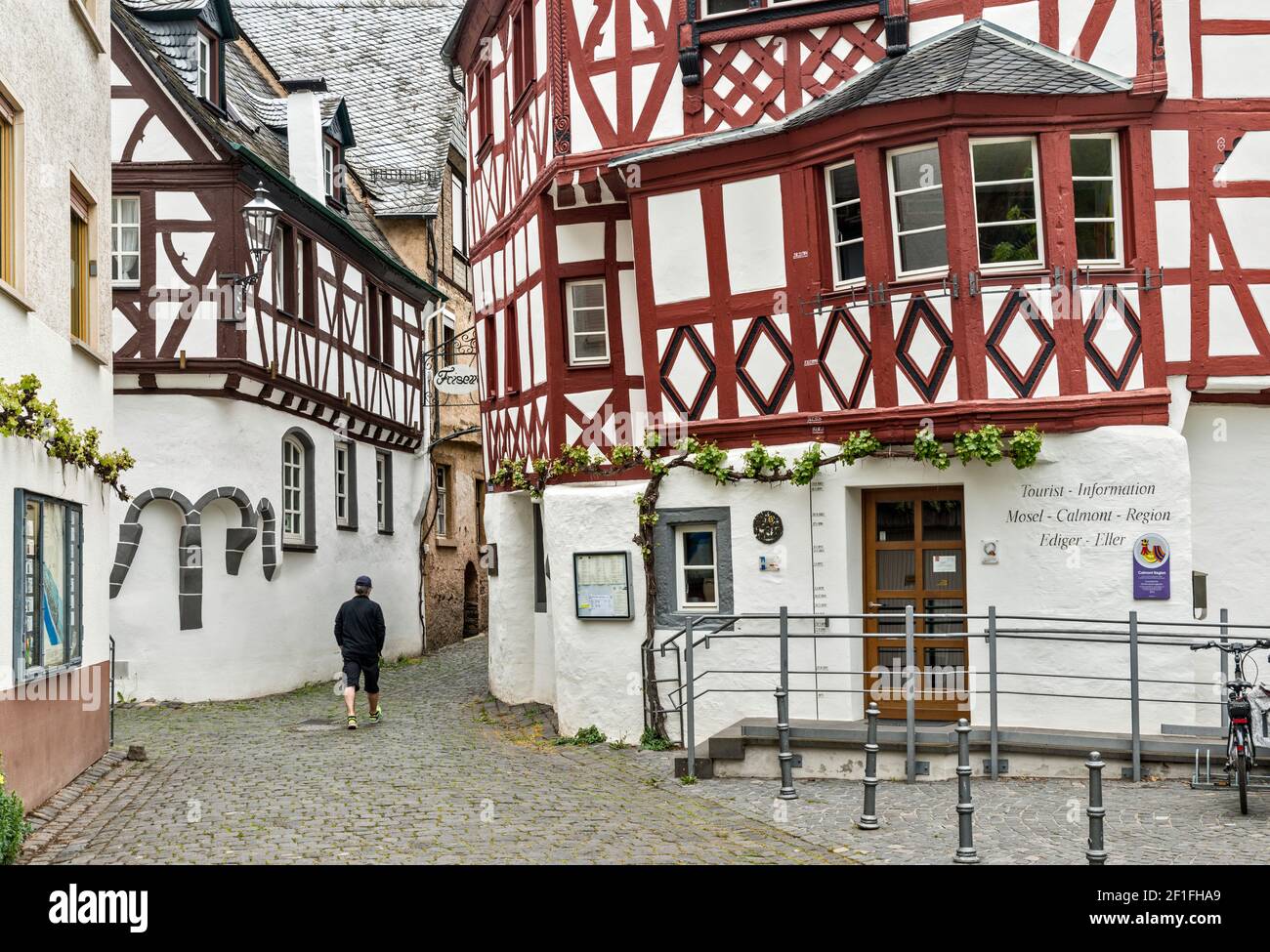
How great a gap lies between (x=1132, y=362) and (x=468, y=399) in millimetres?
18793

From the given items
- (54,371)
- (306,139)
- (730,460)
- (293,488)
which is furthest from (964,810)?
(306,139)

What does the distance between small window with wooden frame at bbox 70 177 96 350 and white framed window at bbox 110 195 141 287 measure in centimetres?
529

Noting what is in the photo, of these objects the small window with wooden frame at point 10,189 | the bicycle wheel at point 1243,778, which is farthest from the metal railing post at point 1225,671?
the small window with wooden frame at point 10,189

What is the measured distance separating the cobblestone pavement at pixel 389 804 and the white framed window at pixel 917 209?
4.98 meters

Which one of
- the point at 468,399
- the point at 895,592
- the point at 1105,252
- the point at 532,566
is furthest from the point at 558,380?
the point at 468,399

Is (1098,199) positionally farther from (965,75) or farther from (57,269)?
(57,269)

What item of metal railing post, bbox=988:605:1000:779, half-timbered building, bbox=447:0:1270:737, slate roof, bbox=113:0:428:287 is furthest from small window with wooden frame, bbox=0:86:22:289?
metal railing post, bbox=988:605:1000:779

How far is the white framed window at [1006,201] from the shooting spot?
1281cm

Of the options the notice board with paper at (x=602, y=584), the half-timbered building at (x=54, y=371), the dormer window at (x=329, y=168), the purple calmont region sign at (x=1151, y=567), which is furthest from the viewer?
the dormer window at (x=329, y=168)

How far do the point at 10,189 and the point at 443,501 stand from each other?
19.4m

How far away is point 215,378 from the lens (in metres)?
18.8

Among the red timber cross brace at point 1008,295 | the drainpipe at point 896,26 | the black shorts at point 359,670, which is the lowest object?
the black shorts at point 359,670

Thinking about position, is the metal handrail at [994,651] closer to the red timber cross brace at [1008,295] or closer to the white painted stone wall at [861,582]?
the white painted stone wall at [861,582]

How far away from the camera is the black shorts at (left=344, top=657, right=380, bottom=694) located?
53.5 ft
